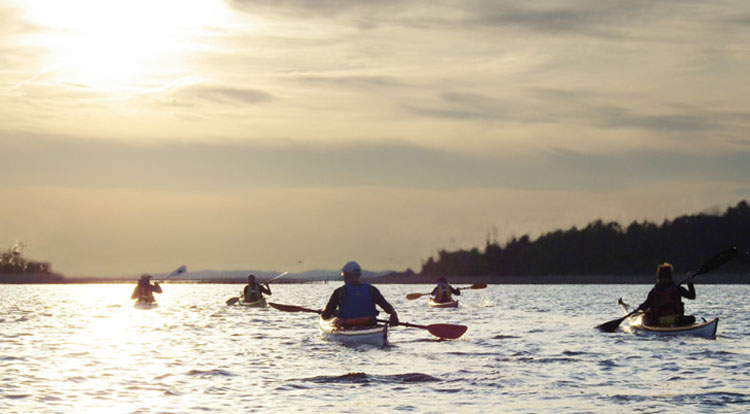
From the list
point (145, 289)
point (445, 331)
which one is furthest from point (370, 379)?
point (145, 289)

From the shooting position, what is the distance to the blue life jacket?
2392cm

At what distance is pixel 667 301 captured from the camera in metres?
25.8

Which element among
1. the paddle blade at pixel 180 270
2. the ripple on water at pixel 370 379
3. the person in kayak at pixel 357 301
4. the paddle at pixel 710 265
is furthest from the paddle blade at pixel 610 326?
the paddle blade at pixel 180 270

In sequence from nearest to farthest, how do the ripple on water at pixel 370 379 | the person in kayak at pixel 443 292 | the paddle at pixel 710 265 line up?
1. the ripple on water at pixel 370 379
2. the paddle at pixel 710 265
3. the person in kayak at pixel 443 292

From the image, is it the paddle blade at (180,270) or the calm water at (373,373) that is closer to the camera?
the calm water at (373,373)

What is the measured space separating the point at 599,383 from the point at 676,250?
14603 cm

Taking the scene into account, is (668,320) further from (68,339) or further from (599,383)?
(68,339)

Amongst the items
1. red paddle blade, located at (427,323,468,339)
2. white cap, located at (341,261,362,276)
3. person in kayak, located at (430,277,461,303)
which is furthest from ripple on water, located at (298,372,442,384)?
person in kayak, located at (430,277,461,303)

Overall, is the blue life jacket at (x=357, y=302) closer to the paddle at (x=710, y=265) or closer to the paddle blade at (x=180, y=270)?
the paddle at (x=710, y=265)

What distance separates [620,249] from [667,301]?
463 ft

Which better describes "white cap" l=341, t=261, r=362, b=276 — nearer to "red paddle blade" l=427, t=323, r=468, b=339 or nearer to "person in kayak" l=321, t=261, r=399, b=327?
"person in kayak" l=321, t=261, r=399, b=327

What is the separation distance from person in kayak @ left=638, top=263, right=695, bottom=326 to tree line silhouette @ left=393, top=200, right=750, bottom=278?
124502 mm

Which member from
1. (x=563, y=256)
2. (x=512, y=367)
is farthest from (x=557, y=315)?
(x=563, y=256)

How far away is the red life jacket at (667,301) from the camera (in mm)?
25594
